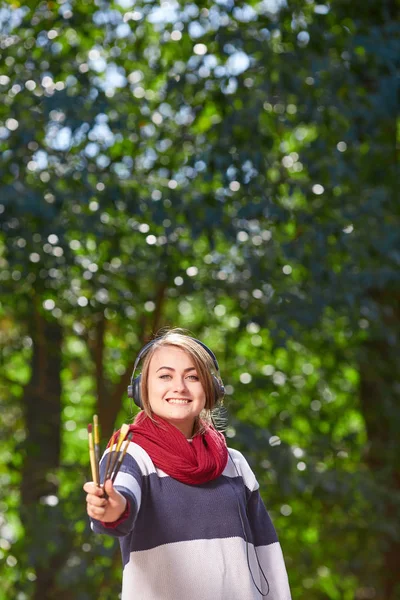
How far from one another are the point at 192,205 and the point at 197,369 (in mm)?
2074

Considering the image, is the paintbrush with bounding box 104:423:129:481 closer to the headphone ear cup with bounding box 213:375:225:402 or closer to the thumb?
the thumb

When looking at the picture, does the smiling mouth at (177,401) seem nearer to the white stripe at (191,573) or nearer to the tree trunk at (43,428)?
the white stripe at (191,573)

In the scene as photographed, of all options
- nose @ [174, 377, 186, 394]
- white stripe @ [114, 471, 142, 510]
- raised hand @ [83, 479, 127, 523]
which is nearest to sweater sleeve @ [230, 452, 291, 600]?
nose @ [174, 377, 186, 394]

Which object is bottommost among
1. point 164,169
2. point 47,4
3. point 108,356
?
point 108,356

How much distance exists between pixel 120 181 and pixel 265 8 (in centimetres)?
130

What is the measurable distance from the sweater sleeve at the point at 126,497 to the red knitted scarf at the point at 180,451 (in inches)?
2.9

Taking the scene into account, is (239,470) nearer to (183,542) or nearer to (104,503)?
(183,542)

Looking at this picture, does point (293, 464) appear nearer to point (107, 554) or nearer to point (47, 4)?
point (107, 554)

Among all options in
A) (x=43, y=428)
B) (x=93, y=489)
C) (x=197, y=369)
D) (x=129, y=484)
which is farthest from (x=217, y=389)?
(x=43, y=428)

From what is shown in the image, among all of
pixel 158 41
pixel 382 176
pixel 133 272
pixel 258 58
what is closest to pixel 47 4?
pixel 158 41

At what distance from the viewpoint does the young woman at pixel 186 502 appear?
6.11 ft

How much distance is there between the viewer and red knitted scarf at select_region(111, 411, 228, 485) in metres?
1.93

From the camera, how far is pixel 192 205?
4055 mm

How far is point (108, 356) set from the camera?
554cm
